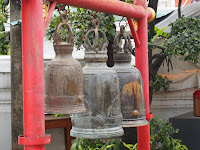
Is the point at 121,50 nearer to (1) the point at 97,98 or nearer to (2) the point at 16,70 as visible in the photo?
(1) the point at 97,98

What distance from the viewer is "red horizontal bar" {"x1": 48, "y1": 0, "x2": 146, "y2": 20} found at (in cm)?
298

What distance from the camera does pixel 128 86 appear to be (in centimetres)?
342

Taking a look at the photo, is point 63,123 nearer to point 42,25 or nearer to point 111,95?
point 111,95

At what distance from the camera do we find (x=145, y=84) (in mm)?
3922

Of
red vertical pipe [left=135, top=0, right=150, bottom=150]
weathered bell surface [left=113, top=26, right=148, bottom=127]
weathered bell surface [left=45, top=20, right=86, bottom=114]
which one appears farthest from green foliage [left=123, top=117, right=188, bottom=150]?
weathered bell surface [left=45, top=20, right=86, bottom=114]

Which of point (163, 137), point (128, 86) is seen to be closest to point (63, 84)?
point (128, 86)

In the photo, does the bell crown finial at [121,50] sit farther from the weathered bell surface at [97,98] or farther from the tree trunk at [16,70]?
the tree trunk at [16,70]

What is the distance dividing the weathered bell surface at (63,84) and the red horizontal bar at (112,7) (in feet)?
0.69

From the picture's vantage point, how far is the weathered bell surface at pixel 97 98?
9.87 feet

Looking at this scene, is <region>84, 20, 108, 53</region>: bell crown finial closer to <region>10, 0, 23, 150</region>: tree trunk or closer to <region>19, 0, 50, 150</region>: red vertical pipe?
<region>19, 0, 50, 150</region>: red vertical pipe

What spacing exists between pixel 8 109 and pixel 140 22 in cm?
433

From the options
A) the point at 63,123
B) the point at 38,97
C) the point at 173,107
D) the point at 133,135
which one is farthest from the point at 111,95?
the point at 173,107

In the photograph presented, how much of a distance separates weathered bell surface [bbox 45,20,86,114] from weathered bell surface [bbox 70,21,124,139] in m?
0.15

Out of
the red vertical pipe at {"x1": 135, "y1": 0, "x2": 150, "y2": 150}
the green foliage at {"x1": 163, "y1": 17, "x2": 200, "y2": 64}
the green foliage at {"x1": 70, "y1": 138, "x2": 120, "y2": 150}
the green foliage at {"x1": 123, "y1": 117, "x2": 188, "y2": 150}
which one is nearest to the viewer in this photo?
the red vertical pipe at {"x1": 135, "y1": 0, "x2": 150, "y2": 150}
